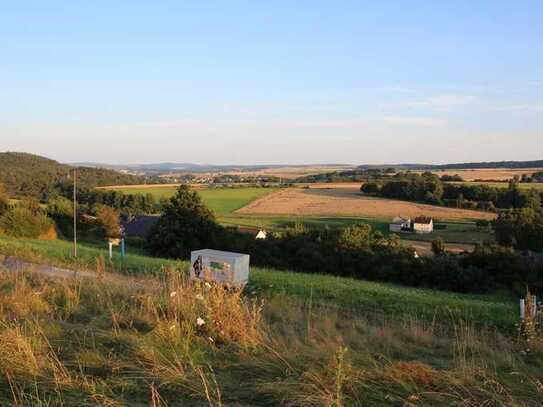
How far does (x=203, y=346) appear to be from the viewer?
4422mm

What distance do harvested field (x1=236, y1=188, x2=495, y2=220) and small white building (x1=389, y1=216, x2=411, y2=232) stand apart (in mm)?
3609

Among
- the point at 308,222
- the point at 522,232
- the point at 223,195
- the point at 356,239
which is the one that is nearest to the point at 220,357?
the point at 356,239

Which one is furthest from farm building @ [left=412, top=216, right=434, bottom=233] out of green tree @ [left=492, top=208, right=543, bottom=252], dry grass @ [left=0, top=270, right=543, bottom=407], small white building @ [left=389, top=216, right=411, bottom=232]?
dry grass @ [left=0, top=270, right=543, bottom=407]

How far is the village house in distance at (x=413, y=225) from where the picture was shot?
46.6 meters

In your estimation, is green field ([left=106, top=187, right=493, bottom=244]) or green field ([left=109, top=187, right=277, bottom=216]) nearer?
green field ([left=106, top=187, right=493, bottom=244])

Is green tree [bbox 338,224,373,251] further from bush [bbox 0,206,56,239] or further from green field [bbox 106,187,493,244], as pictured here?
bush [bbox 0,206,56,239]

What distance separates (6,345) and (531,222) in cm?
4279

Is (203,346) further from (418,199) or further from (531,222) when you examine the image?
(418,199)

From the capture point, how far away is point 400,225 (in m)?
48.6

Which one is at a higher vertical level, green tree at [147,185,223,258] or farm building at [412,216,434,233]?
green tree at [147,185,223,258]

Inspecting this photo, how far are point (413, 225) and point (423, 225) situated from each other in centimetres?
91

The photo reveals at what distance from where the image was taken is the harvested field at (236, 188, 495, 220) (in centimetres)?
5553

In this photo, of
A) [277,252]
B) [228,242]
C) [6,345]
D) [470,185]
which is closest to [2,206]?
[228,242]

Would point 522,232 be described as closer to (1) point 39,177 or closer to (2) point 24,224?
(2) point 24,224
